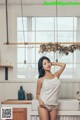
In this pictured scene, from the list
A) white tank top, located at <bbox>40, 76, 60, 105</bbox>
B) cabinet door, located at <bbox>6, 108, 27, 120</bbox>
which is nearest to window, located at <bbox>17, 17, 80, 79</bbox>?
cabinet door, located at <bbox>6, 108, 27, 120</bbox>

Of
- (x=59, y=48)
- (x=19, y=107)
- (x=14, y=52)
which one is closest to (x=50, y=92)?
(x=19, y=107)

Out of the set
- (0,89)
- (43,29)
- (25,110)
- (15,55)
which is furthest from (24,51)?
(25,110)

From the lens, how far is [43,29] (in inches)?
175

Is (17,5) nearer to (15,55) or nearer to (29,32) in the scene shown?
(29,32)

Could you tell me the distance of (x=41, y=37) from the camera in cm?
445

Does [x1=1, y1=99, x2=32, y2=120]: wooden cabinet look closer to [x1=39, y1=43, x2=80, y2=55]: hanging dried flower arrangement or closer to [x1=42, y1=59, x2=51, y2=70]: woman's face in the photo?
[x1=42, y1=59, x2=51, y2=70]: woman's face

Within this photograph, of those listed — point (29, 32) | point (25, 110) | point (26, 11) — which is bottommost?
point (25, 110)

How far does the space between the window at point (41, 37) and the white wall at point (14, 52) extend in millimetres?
91

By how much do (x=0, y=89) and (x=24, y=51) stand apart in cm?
81

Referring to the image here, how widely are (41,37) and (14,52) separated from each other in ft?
1.85

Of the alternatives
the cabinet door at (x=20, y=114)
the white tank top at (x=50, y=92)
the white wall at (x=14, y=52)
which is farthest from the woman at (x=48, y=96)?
the white wall at (x=14, y=52)

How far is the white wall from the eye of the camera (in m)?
4.36

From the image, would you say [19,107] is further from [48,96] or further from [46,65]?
[46,65]

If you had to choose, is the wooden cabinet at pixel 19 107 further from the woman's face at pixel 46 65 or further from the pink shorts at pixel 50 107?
the woman's face at pixel 46 65
